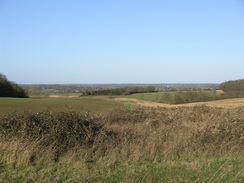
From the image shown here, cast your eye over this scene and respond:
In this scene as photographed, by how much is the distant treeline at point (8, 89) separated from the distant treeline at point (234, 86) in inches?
2292

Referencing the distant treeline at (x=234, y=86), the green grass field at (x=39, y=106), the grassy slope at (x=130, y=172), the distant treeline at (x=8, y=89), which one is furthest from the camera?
the distant treeline at (x=8, y=89)

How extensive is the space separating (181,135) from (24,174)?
5770mm

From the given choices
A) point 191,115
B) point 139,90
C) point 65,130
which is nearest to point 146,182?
point 65,130

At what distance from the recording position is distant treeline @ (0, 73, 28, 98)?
6593 cm

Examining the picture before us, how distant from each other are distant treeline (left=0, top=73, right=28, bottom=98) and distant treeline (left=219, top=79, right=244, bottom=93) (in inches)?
2292

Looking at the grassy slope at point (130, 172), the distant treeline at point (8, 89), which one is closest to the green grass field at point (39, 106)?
the grassy slope at point (130, 172)

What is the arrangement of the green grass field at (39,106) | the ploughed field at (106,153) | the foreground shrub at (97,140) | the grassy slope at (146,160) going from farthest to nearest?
the green grass field at (39,106) → the foreground shrub at (97,140) → the ploughed field at (106,153) → the grassy slope at (146,160)

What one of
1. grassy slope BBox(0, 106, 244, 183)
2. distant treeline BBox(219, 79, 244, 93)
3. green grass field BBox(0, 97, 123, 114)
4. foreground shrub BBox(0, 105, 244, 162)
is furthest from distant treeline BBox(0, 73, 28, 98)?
grassy slope BBox(0, 106, 244, 183)

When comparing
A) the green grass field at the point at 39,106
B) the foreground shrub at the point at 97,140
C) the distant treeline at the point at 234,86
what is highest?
the distant treeline at the point at 234,86

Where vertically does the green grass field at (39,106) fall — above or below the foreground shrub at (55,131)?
below

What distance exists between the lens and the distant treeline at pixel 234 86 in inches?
2483

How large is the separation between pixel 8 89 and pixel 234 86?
61138 mm

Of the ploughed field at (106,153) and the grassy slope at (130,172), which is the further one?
the ploughed field at (106,153)

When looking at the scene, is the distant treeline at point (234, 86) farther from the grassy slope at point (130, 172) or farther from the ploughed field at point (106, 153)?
the grassy slope at point (130, 172)
